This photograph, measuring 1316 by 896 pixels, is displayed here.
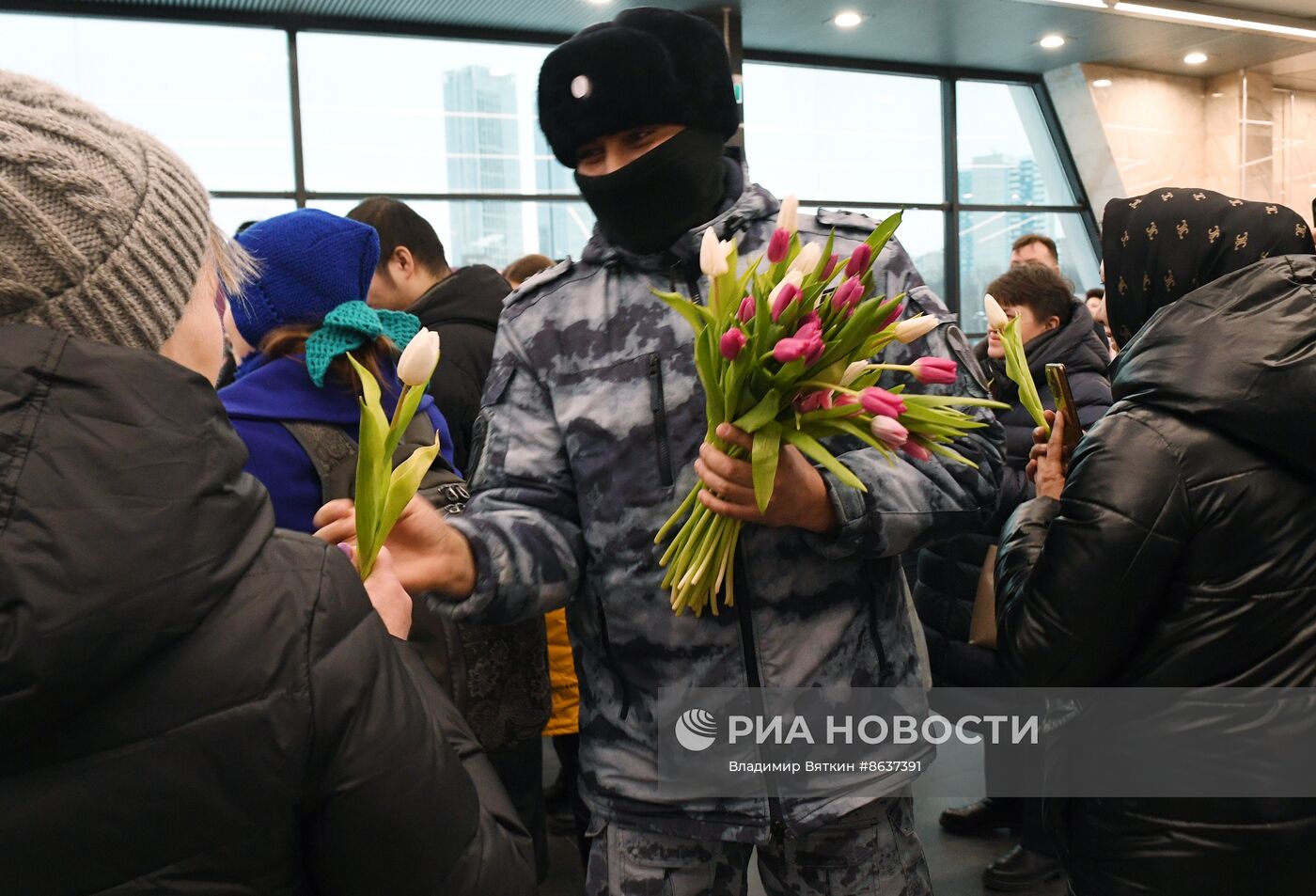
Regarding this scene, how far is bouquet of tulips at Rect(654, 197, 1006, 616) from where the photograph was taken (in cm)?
108

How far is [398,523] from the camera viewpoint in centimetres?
115

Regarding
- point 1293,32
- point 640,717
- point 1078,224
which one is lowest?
point 640,717

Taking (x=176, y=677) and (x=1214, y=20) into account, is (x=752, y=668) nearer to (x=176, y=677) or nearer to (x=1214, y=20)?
(x=176, y=677)

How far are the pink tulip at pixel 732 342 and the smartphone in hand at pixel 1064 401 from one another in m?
0.71

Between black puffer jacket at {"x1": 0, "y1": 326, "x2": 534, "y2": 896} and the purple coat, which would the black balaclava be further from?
black puffer jacket at {"x1": 0, "y1": 326, "x2": 534, "y2": 896}

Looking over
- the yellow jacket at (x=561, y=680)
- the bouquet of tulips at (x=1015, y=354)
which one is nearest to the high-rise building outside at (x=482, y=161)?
the yellow jacket at (x=561, y=680)

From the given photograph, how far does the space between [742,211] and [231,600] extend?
870mm

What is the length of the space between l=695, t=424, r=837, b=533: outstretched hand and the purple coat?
0.59 meters

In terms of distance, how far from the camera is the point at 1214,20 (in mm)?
8148

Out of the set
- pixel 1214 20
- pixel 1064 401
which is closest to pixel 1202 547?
pixel 1064 401

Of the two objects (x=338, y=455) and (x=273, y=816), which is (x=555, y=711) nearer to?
(x=338, y=455)

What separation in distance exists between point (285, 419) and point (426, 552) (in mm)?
443

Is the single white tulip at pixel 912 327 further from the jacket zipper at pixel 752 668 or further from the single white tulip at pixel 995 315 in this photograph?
the single white tulip at pixel 995 315

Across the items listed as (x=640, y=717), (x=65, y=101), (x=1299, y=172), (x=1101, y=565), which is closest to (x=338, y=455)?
(x=640, y=717)
